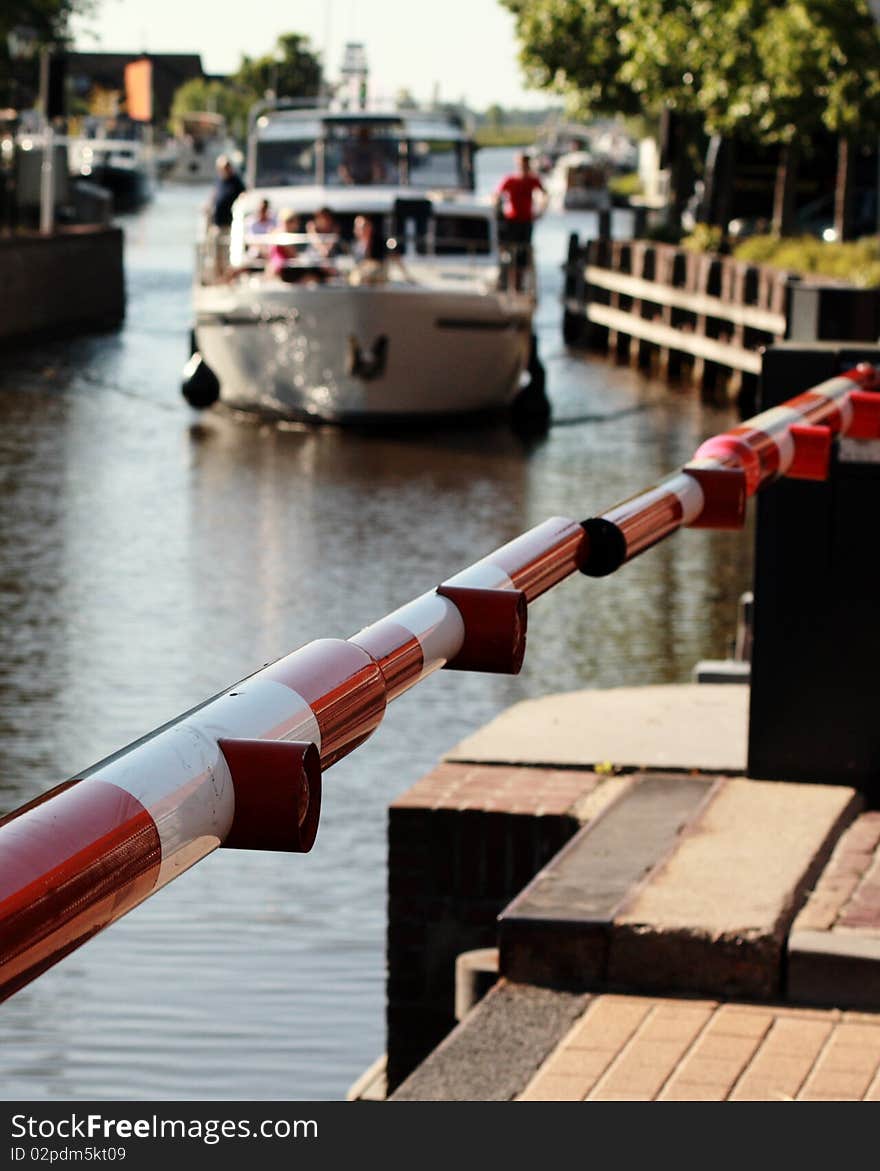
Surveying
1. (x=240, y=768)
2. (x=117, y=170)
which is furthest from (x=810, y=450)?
(x=117, y=170)

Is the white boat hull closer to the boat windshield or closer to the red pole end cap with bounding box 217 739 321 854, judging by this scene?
the boat windshield

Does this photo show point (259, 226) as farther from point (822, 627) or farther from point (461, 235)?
point (822, 627)

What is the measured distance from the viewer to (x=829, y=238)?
37.8 meters

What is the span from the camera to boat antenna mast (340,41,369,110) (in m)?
31.8

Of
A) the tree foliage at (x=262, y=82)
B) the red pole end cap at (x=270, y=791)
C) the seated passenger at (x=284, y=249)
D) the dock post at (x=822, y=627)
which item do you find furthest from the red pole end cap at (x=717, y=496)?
the tree foliage at (x=262, y=82)

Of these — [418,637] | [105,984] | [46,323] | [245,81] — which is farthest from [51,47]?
[245,81]

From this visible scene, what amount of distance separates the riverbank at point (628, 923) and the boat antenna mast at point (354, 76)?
2621 cm

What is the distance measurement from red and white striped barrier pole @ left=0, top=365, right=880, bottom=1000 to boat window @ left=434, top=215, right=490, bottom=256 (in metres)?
22.1

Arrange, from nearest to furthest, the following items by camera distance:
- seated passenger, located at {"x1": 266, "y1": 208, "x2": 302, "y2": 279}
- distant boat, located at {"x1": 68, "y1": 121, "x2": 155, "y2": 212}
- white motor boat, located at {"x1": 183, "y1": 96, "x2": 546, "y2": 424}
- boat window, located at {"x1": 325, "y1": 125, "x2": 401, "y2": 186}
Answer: white motor boat, located at {"x1": 183, "y1": 96, "x2": 546, "y2": 424} < seated passenger, located at {"x1": 266, "y1": 208, "x2": 302, "y2": 279} < boat window, located at {"x1": 325, "y1": 125, "x2": 401, "y2": 186} < distant boat, located at {"x1": 68, "y1": 121, "x2": 155, "y2": 212}

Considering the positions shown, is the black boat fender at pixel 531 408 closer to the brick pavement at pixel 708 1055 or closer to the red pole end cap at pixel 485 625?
the brick pavement at pixel 708 1055

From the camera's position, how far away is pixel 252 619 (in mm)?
13656

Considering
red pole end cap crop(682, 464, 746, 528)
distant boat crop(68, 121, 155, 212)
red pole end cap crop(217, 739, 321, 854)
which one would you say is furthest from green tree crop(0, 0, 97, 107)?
distant boat crop(68, 121, 155, 212)

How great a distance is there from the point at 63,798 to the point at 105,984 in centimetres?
523

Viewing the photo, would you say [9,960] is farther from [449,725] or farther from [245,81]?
[245,81]
